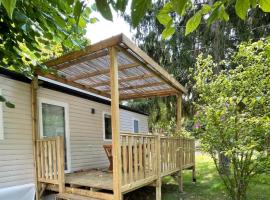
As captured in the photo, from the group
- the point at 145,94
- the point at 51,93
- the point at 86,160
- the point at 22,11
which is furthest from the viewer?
the point at 145,94

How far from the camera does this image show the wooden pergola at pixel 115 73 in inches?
182

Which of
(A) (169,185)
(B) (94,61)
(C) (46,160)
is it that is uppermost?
(B) (94,61)

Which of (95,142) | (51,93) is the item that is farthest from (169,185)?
(51,93)

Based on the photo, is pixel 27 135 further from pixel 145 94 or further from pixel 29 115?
pixel 145 94

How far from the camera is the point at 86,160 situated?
8.00 m

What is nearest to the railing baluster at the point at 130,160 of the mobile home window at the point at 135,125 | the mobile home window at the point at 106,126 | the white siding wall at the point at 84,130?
the white siding wall at the point at 84,130

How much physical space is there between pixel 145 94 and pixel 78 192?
4593 millimetres

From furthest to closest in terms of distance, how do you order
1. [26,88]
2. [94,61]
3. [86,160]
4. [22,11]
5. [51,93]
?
1. [86,160]
2. [51,93]
3. [26,88]
4. [94,61]
5. [22,11]

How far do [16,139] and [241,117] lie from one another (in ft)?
15.1

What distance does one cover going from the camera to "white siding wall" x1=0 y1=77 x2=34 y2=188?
5.38 metres

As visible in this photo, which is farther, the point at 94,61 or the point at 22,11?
the point at 94,61

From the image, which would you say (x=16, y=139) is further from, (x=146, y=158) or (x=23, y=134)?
(x=146, y=158)

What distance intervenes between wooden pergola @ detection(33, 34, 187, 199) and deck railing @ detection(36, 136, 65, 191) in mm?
1477

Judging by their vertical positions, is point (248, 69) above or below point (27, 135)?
above
